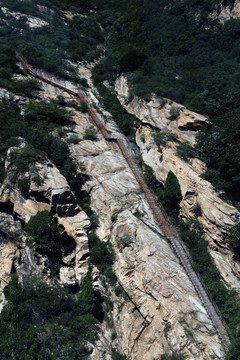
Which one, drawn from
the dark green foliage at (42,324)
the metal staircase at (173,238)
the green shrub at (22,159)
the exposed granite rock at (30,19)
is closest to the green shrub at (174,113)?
the metal staircase at (173,238)

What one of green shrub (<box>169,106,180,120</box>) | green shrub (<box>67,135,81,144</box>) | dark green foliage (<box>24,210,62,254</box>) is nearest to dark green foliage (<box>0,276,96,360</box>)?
dark green foliage (<box>24,210,62,254</box>)

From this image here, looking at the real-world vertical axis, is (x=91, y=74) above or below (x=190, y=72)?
below

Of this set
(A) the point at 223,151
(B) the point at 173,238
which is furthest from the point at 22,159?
(A) the point at 223,151

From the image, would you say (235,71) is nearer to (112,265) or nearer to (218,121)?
(218,121)

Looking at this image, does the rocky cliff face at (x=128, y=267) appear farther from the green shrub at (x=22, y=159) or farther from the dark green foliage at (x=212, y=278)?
the dark green foliage at (x=212, y=278)

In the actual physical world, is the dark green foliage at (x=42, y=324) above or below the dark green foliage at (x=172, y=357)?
below

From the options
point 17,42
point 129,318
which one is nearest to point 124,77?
point 17,42
